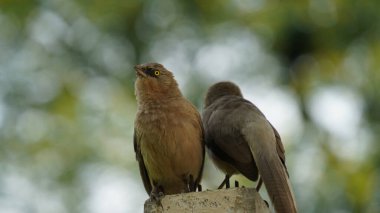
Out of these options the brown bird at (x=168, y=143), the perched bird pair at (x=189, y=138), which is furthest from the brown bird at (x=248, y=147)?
the brown bird at (x=168, y=143)

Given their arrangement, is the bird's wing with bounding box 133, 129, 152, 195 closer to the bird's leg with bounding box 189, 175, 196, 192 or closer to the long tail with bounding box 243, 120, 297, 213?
the bird's leg with bounding box 189, 175, 196, 192

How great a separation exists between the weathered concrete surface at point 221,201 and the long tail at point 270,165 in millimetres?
489

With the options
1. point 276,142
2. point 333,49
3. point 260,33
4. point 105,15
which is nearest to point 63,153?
point 105,15

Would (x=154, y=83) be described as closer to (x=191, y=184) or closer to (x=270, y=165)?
(x=191, y=184)

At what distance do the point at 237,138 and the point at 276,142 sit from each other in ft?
1.03

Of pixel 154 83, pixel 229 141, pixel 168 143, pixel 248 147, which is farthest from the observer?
pixel 154 83

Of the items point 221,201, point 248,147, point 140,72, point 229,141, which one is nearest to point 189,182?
point 229,141

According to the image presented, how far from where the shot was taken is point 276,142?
6508 millimetres

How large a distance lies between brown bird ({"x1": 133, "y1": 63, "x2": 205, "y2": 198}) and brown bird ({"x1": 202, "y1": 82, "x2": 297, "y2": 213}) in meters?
0.18

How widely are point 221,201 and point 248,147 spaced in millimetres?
1193

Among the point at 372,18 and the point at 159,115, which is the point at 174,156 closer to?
the point at 159,115

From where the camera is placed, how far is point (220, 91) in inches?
307

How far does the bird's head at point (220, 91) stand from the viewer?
7.76 m

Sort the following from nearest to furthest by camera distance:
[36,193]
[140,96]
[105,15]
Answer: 1. [140,96]
2. [36,193]
3. [105,15]
